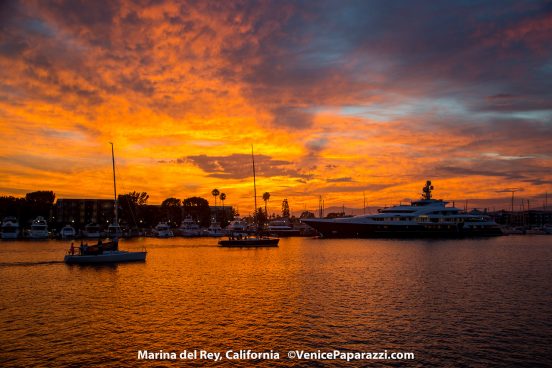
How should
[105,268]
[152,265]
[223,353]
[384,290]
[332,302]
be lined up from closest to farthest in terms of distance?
[223,353], [332,302], [384,290], [105,268], [152,265]

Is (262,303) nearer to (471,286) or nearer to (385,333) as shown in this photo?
(385,333)

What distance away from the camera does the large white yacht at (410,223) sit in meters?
147

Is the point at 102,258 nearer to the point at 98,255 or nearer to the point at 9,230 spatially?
the point at 98,255

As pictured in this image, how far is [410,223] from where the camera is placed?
14675 centimetres

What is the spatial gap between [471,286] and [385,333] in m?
22.9

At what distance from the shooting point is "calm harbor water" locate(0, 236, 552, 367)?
2503 cm

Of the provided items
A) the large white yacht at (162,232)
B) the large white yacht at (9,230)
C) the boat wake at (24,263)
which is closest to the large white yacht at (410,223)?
the large white yacht at (162,232)

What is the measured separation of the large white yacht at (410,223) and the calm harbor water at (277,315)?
88052mm

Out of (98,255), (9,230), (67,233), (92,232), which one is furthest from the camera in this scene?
(92,232)

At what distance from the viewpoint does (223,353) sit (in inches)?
976

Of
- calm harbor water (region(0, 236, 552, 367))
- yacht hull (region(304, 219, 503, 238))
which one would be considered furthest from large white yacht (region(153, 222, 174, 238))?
calm harbor water (region(0, 236, 552, 367))

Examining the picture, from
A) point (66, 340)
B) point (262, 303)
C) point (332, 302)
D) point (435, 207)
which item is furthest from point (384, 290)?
point (435, 207)

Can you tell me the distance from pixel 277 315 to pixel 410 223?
122318 mm

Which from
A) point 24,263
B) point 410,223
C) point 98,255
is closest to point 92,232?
point 24,263
